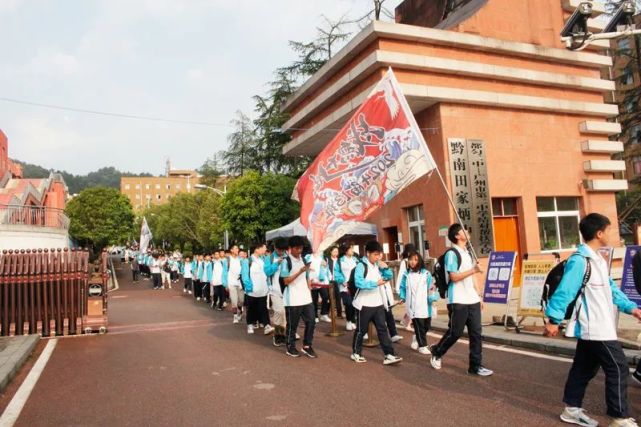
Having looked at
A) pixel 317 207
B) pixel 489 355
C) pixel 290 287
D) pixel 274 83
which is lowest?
pixel 489 355

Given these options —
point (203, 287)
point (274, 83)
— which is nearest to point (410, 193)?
point (203, 287)

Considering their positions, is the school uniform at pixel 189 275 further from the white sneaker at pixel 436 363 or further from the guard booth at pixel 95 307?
the white sneaker at pixel 436 363

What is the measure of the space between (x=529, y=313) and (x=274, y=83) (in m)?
27.3

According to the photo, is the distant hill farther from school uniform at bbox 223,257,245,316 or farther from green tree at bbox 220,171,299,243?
school uniform at bbox 223,257,245,316

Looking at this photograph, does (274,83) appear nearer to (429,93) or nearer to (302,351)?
(429,93)

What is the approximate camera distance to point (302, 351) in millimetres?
8523

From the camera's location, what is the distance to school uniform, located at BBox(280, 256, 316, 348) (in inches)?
320

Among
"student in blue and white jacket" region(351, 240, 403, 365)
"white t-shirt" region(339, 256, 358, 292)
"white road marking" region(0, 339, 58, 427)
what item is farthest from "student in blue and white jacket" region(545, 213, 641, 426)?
"white t-shirt" region(339, 256, 358, 292)

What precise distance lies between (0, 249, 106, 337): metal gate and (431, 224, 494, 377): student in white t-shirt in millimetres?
8764

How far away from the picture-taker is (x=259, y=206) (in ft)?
99.8

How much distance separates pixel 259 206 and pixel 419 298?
22.6 m

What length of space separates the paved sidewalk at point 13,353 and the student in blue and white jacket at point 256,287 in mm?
4111

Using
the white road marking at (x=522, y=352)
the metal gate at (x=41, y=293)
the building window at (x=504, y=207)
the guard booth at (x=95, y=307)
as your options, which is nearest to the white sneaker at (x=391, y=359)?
the white road marking at (x=522, y=352)

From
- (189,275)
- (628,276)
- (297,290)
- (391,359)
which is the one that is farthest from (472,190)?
(189,275)
